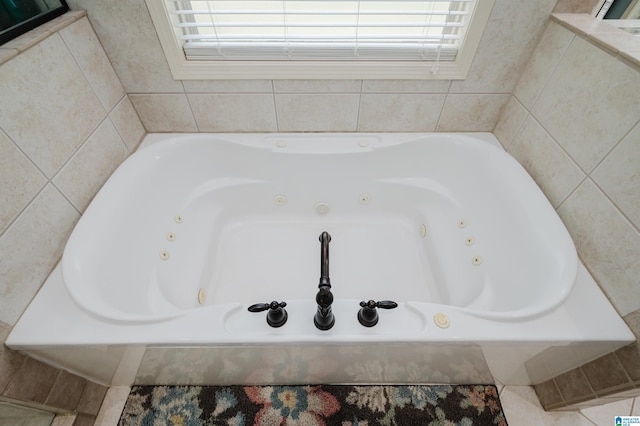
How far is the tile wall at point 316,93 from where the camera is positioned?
1021 mm

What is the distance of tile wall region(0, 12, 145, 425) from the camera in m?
0.74

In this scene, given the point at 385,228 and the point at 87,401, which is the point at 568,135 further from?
the point at 87,401

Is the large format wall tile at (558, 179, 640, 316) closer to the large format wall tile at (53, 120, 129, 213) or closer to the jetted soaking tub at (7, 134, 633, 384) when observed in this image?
the jetted soaking tub at (7, 134, 633, 384)

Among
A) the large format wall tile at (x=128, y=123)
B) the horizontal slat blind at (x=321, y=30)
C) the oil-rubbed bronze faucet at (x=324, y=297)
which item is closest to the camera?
the oil-rubbed bronze faucet at (x=324, y=297)

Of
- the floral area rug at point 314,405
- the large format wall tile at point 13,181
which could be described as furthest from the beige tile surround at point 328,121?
the floral area rug at point 314,405

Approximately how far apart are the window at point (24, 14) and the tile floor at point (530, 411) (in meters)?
1.19

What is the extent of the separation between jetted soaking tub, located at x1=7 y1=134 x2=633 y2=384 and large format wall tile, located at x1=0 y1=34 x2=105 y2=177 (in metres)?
0.19

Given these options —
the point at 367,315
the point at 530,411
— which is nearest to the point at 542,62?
the point at 367,315

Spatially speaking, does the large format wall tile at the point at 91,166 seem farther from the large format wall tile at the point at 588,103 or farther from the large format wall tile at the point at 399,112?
the large format wall tile at the point at 588,103

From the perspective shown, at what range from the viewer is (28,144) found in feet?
2.60

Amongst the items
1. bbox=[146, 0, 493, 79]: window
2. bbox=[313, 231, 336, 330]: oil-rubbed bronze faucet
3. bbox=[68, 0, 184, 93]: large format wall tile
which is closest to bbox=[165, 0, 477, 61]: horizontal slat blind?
bbox=[146, 0, 493, 79]: window

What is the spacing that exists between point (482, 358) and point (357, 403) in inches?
18.9

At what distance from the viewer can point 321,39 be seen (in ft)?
3.56

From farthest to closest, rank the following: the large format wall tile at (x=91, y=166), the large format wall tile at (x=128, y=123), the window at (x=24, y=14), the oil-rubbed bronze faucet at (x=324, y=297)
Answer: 1. the large format wall tile at (x=128, y=123)
2. the large format wall tile at (x=91, y=166)
3. the window at (x=24, y=14)
4. the oil-rubbed bronze faucet at (x=324, y=297)
